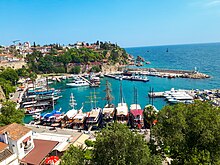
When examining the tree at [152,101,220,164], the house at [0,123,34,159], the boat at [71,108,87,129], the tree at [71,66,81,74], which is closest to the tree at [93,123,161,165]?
the tree at [152,101,220,164]

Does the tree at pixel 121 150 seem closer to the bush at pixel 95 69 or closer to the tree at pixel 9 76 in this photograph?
the tree at pixel 9 76

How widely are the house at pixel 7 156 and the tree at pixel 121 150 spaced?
10.3 metres

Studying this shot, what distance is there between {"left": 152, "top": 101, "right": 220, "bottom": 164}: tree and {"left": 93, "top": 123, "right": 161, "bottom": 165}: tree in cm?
303

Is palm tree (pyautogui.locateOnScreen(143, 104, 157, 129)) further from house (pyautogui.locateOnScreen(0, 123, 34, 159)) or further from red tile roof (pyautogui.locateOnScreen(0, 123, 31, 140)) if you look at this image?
red tile roof (pyautogui.locateOnScreen(0, 123, 31, 140))

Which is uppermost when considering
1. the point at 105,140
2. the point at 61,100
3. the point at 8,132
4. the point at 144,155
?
the point at 105,140

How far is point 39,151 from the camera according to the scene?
2212 centimetres

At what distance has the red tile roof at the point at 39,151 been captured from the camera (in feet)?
67.4

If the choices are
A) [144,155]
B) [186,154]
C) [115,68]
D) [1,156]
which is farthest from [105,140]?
[115,68]

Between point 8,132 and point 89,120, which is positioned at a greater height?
point 8,132

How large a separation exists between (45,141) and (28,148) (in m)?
2.60

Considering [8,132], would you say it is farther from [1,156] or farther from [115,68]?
[115,68]

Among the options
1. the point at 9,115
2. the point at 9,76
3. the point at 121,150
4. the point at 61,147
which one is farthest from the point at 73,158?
the point at 9,76

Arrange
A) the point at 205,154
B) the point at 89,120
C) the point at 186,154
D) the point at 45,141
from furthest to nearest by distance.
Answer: the point at 89,120 → the point at 45,141 → the point at 186,154 → the point at 205,154

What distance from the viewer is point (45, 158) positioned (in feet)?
70.5
